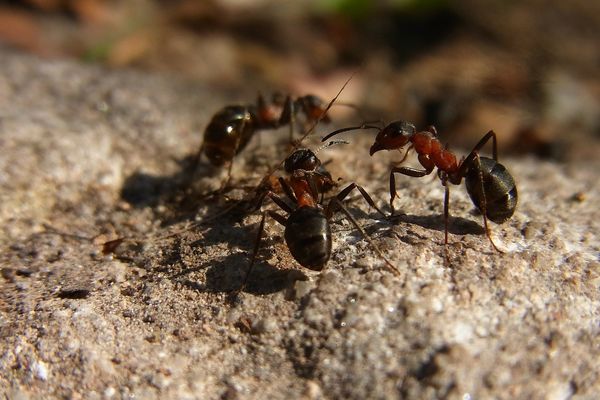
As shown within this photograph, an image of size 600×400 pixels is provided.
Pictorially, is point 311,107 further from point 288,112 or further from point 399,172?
point 399,172

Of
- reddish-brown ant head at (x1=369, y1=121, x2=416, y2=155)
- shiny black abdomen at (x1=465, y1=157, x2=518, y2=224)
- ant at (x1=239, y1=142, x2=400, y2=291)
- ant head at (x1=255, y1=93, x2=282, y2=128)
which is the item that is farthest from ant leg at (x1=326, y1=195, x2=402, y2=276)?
ant head at (x1=255, y1=93, x2=282, y2=128)

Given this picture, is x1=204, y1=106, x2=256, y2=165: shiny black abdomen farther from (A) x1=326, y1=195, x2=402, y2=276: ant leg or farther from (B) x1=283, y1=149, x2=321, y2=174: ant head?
(A) x1=326, y1=195, x2=402, y2=276: ant leg

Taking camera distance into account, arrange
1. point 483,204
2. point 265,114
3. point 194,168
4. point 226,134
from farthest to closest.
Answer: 1. point 265,114
2. point 194,168
3. point 226,134
4. point 483,204

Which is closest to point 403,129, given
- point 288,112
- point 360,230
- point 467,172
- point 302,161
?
point 467,172

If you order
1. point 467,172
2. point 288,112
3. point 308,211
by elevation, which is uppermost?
point 467,172

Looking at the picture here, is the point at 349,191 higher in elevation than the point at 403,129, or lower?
lower

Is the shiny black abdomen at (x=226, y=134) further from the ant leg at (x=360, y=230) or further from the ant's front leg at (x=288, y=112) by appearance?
the ant leg at (x=360, y=230)

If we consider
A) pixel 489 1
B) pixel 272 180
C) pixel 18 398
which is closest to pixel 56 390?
pixel 18 398
